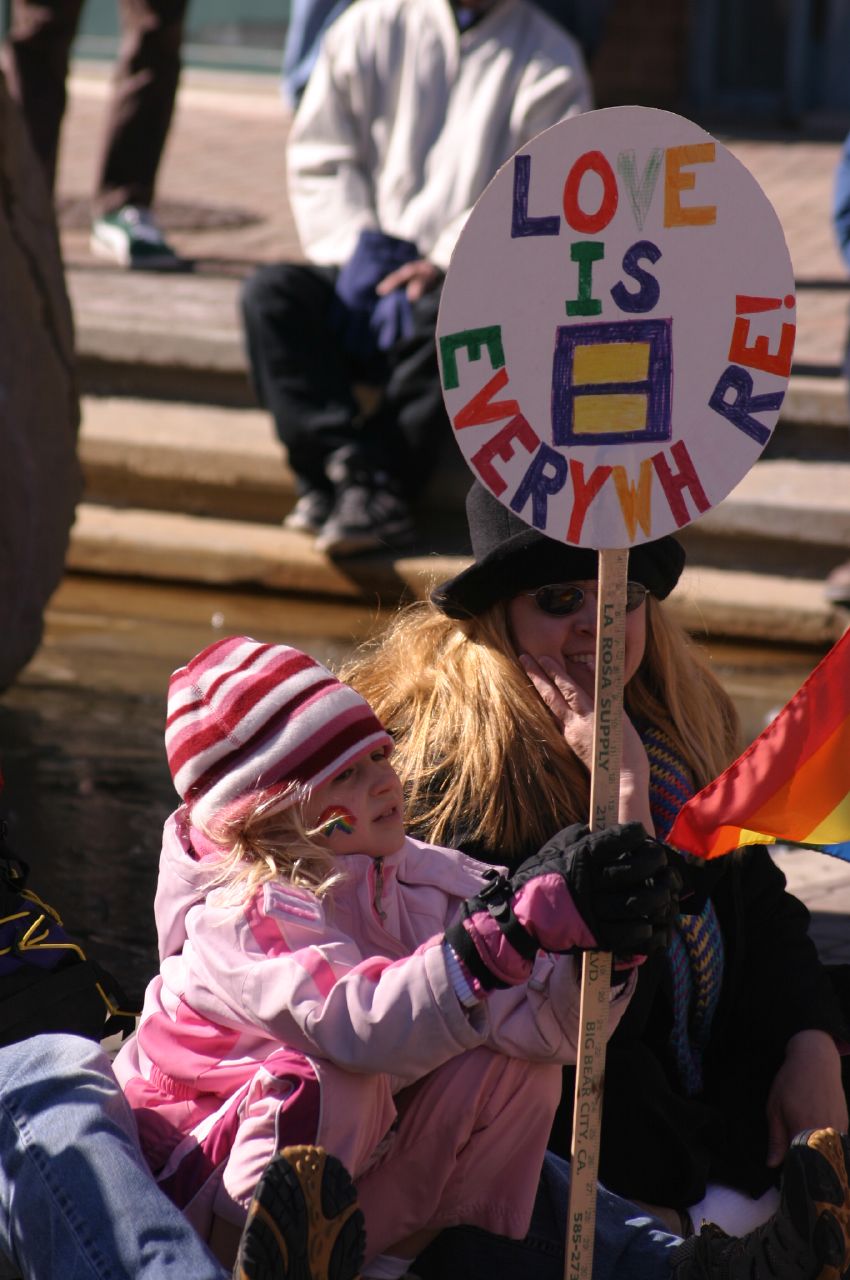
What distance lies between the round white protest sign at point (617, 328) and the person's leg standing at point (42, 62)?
5.35 meters

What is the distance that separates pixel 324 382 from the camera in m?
6.04

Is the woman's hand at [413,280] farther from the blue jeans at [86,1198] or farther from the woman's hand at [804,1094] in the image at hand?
the blue jeans at [86,1198]

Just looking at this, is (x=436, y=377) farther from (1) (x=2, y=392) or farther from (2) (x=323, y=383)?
(1) (x=2, y=392)

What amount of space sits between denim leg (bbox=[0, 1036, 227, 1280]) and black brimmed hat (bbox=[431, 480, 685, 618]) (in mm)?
792

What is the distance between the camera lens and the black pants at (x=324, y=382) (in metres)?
5.98

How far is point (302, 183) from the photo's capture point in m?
6.35

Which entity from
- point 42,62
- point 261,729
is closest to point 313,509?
point 42,62

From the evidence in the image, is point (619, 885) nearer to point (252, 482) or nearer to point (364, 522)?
point (364, 522)

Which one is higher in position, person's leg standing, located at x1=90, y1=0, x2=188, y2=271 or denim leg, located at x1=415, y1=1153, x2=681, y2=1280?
denim leg, located at x1=415, y1=1153, x2=681, y2=1280

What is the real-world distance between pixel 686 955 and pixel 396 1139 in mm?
519

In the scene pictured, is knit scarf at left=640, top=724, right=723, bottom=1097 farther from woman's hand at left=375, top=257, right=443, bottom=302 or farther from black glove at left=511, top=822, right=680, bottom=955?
woman's hand at left=375, top=257, right=443, bottom=302

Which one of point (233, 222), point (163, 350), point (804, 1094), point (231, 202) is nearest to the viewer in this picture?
point (804, 1094)

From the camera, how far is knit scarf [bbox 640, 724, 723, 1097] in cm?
260

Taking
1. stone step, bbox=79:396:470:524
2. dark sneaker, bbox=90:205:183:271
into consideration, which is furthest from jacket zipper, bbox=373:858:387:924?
dark sneaker, bbox=90:205:183:271
